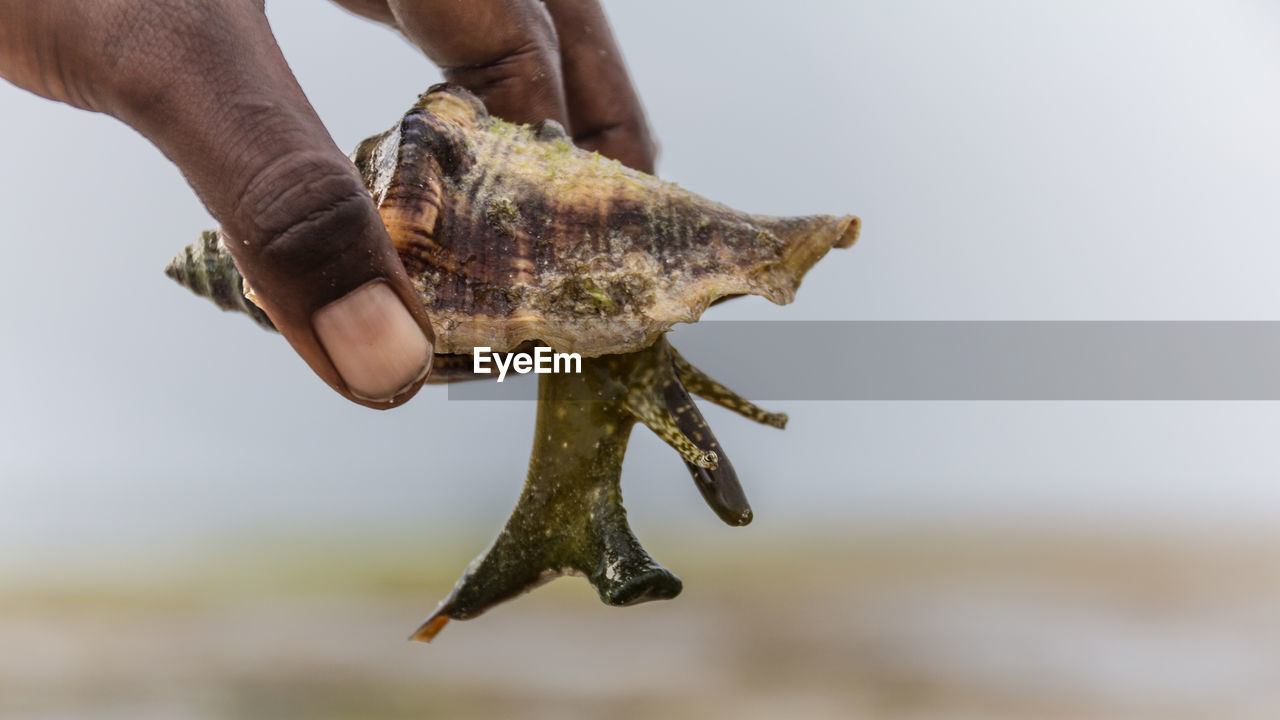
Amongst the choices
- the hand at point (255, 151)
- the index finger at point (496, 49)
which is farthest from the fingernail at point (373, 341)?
the index finger at point (496, 49)

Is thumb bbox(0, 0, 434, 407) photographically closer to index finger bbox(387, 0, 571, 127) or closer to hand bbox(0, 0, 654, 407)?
hand bbox(0, 0, 654, 407)

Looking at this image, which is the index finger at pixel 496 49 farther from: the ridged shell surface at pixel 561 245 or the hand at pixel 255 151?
the hand at pixel 255 151

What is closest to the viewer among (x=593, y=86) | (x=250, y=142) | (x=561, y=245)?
(x=250, y=142)

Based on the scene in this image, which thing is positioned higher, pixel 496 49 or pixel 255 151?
pixel 496 49

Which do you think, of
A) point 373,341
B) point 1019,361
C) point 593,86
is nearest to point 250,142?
point 373,341

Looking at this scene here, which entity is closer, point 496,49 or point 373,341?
point 373,341

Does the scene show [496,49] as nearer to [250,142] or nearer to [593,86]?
[593,86]

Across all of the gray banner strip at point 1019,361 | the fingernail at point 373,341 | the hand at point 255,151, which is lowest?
the fingernail at point 373,341

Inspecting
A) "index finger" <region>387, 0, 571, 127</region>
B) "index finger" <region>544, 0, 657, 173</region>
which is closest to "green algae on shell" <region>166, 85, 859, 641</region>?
"index finger" <region>387, 0, 571, 127</region>
